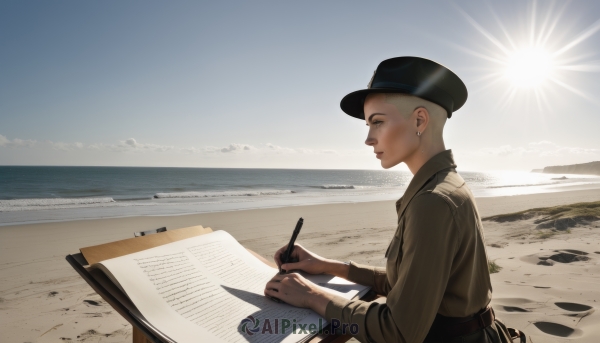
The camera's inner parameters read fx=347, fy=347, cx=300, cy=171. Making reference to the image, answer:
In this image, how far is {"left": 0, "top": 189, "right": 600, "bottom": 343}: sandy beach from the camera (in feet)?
11.1

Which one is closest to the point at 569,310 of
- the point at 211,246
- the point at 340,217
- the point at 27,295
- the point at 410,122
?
the point at 410,122

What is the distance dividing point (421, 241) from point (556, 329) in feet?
9.86

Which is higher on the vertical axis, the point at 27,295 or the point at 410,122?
the point at 410,122

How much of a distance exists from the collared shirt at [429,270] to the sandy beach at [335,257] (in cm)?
242

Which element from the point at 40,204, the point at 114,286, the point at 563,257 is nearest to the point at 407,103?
the point at 114,286

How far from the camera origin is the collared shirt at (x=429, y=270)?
1.10 m

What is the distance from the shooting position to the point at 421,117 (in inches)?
56.7

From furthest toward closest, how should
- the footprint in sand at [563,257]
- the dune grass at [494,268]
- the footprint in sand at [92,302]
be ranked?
the footprint in sand at [563,257], the dune grass at [494,268], the footprint in sand at [92,302]

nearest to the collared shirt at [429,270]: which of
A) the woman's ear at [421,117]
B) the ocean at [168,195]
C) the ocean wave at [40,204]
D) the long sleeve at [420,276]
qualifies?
the long sleeve at [420,276]

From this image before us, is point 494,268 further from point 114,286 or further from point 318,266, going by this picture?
point 114,286

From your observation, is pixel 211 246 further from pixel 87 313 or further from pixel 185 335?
pixel 87 313

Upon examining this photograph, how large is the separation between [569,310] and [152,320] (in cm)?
403

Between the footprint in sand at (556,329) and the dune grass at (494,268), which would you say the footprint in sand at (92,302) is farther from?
the dune grass at (494,268)

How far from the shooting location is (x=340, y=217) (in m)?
13.0
